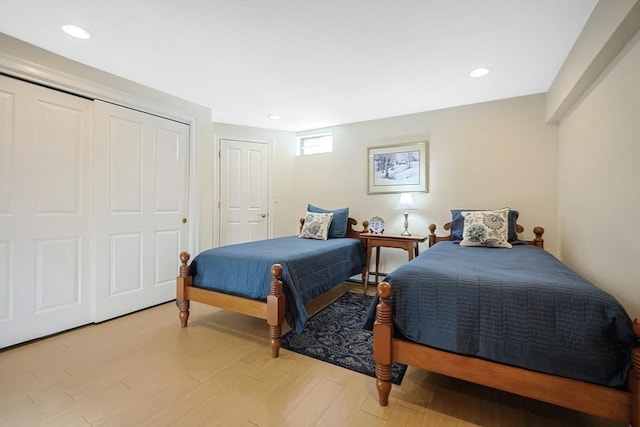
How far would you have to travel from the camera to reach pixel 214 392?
5.13 ft

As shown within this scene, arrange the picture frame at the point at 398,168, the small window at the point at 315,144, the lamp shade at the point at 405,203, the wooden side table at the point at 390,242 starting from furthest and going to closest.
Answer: the small window at the point at 315,144, the picture frame at the point at 398,168, the lamp shade at the point at 405,203, the wooden side table at the point at 390,242

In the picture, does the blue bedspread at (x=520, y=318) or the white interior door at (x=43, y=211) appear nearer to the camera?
the blue bedspread at (x=520, y=318)

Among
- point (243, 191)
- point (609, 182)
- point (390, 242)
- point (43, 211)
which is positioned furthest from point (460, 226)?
point (43, 211)

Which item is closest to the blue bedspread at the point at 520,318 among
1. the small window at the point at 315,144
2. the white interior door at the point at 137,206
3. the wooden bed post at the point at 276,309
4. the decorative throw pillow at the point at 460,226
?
the wooden bed post at the point at 276,309

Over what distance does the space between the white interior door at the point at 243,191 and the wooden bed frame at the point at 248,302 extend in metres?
1.64

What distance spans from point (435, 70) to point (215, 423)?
2.92m

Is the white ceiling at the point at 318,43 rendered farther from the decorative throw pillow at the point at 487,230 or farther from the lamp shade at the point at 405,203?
the decorative throw pillow at the point at 487,230

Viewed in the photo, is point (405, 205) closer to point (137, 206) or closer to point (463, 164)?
point (463, 164)

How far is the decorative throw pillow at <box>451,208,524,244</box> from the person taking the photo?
2.75m

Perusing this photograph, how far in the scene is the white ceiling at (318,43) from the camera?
1.68 metres

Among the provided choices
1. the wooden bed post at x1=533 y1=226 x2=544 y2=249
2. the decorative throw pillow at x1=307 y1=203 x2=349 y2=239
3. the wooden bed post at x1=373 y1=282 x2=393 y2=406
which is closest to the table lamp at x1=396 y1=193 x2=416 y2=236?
the decorative throw pillow at x1=307 y1=203 x2=349 y2=239

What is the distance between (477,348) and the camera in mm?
1306

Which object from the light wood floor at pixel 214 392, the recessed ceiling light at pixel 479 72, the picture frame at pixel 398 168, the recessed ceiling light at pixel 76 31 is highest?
the recessed ceiling light at pixel 479 72

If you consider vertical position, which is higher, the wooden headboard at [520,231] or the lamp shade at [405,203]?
the lamp shade at [405,203]
